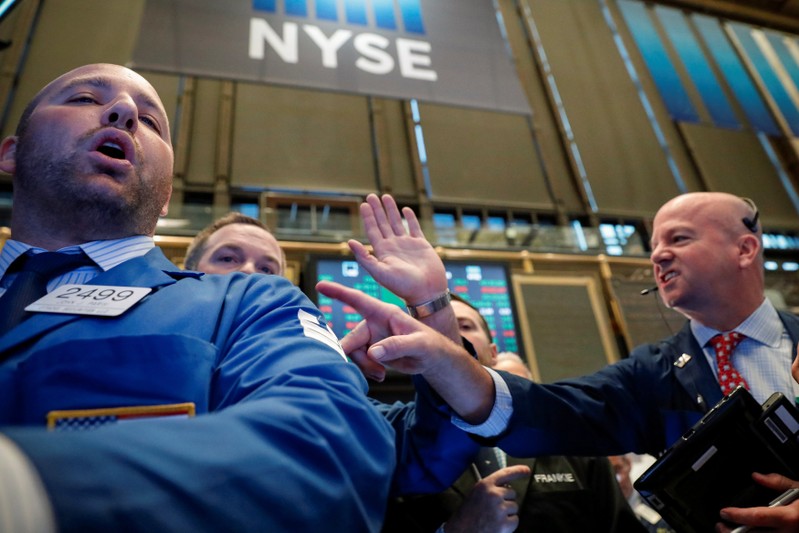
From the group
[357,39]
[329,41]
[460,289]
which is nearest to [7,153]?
[329,41]

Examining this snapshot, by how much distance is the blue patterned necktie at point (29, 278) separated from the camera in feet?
2.55

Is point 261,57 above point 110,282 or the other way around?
above

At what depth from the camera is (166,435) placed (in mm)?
418

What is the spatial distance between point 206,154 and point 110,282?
707 cm

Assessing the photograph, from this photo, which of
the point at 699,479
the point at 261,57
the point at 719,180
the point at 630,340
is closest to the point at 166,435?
the point at 699,479

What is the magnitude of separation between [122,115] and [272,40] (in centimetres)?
215

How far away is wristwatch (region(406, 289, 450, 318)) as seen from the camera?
4.11ft

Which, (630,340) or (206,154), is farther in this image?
(206,154)

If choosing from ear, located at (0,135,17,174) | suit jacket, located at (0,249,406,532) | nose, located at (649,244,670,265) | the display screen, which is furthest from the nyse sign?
suit jacket, located at (0,249,406,532)

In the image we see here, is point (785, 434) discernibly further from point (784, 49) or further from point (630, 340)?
point (784, 49)

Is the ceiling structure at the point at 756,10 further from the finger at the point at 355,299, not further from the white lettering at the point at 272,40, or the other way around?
the finger at the point at 355,299

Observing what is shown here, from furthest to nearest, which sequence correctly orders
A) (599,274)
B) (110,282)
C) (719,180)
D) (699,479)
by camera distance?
(719,180) → (599,274) → (699,479) → (110,282)

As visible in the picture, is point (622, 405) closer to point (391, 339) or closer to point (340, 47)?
point (391, 339)

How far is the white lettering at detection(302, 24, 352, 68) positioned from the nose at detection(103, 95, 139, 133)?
201 cm
